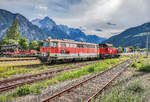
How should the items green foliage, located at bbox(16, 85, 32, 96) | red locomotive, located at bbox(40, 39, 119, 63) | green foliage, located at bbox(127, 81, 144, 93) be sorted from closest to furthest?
green foliage, located at bbox(16, 85, 32, 96)
green foliage, located at bbox(127, 81, 144, 93)
red locomotive, located at bbox(40, 39, 119, 63)

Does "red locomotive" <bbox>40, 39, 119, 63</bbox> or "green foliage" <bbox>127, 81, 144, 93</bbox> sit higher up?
"red locomotive" <bbox>40, 39, 119, 63</bbox>

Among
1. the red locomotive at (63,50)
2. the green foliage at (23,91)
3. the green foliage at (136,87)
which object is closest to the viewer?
the green foliage at (23,91)

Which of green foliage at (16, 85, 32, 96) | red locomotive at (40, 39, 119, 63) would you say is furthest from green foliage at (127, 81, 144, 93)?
red locomotive at (40, 39, 119, 63)

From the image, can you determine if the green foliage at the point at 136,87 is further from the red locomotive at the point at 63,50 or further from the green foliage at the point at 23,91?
the red locomotive at the point at 63,50

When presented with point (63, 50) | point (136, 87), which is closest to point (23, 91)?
point (136, 87)

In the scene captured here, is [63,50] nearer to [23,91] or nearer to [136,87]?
[23,91]

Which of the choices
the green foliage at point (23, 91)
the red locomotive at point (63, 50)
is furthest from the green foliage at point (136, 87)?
the red locomotive at point (63, 50)

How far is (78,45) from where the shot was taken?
2378 centimetres

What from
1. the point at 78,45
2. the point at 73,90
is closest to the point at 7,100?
the point at 73,90

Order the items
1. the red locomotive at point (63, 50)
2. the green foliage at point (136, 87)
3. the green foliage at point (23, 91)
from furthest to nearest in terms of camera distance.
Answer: the red locomotive at point (63, 50) < the green foliage at point (136, 87) < the green foliage at point (23, 91)

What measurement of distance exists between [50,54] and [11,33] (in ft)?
212

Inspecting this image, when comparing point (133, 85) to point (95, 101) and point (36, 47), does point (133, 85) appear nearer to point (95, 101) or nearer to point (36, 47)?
point (95, 101)

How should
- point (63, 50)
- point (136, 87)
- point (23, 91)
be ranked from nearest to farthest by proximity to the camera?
point (23, 91), point (136, 87), point (63, 50)

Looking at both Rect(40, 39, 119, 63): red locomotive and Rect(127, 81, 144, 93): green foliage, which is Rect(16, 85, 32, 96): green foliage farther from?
Rect(40, 39, 119, 63): red locomotive
